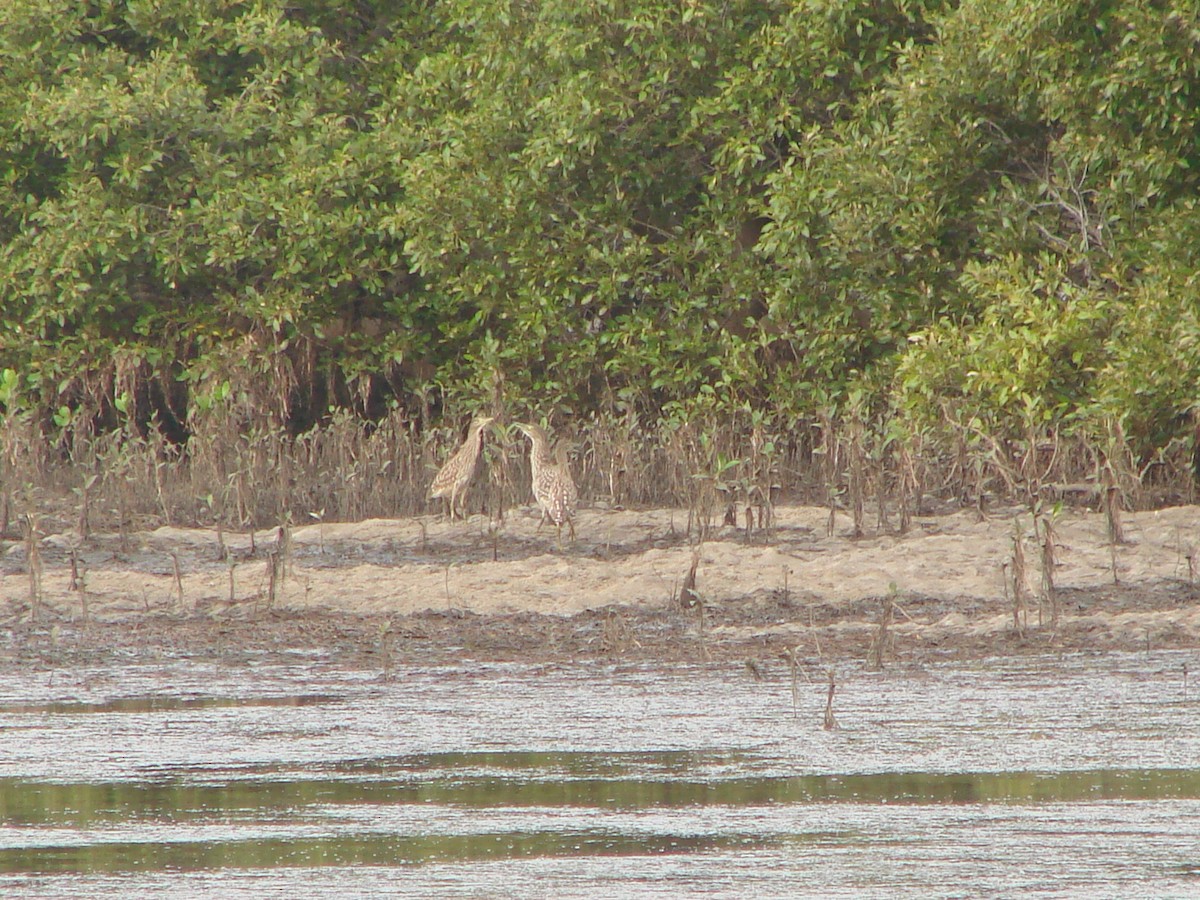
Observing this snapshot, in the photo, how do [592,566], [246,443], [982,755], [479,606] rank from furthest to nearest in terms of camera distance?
1. [246,443]
2. [592,566]
3. [479,606]
4. [982,755]

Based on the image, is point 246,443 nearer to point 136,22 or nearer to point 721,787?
point 136,22

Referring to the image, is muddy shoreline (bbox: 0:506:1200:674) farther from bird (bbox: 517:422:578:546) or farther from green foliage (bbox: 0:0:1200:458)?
green foliage (bbox: 0:0:1200:458)

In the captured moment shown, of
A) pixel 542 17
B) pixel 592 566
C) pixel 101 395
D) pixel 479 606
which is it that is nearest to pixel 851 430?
pixel 592 566

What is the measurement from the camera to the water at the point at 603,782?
5.34 metres

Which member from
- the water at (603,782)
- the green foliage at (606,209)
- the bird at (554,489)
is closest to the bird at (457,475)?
the bird at (554,489)

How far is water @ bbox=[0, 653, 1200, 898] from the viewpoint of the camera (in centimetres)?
534

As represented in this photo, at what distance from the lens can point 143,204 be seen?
19.1 metres

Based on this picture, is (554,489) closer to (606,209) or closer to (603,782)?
(606,209)

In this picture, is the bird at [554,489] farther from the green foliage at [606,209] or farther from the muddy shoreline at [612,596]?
the green foliage at [606,209]

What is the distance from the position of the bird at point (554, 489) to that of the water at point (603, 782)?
361 centimetres

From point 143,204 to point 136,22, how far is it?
162 cm

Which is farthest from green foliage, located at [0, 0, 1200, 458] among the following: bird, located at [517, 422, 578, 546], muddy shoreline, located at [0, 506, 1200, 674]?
bird, located at [517, 422, 578, 546]

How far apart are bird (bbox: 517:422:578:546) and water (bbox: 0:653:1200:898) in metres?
A: 3.61

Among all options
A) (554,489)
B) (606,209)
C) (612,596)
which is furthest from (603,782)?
(606,209)
